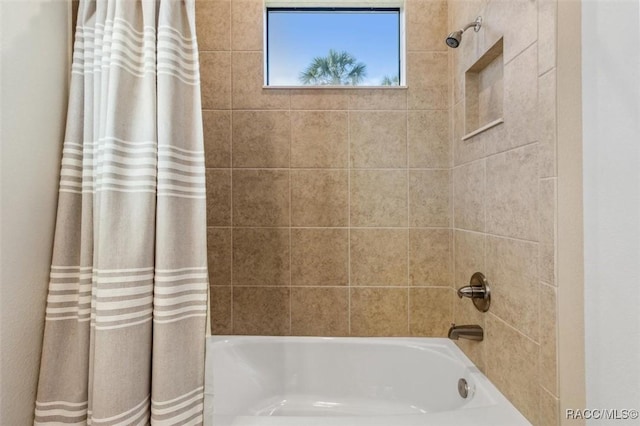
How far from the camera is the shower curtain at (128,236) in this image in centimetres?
90

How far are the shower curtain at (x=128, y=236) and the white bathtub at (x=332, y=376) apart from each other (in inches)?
30.9

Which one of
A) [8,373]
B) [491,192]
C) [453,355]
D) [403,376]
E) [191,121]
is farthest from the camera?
[403,376]

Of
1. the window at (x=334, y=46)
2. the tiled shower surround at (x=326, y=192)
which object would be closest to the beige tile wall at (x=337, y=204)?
the tiled shower surround at (x=326, y=192)

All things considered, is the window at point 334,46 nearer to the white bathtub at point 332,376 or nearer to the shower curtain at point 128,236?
the shower curtain at point 128,236

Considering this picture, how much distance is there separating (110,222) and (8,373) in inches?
16.9

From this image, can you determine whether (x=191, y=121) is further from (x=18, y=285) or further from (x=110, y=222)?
(x=18, y=285)

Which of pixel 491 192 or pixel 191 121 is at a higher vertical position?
pixel 191 121

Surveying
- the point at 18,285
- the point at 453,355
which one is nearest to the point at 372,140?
the point at 453,355

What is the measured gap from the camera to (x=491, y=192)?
1339mm

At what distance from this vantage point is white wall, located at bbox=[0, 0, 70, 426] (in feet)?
2.78

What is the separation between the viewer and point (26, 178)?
0.89 metres

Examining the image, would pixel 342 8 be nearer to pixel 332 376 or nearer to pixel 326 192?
pixel 326 192

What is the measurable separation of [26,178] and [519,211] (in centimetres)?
140
